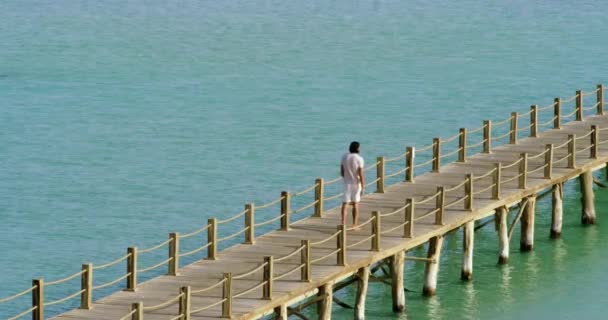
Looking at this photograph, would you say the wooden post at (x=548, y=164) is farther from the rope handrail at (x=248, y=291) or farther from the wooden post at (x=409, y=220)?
the rope handrail at (x=248, y=291)

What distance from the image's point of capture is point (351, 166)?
107 ft

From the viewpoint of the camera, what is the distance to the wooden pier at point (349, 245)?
92.8 feet

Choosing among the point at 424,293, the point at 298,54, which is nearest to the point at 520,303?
the point at 424,293

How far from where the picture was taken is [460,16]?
357ft

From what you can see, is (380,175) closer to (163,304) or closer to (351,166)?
(351,166)

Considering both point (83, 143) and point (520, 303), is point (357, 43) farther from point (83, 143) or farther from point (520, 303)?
Result: point (520, 303)

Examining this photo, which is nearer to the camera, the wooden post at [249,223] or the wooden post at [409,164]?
the wooden post at [249,223]

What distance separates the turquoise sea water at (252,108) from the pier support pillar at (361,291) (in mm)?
1623

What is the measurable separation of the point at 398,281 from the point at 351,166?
8.84 feet

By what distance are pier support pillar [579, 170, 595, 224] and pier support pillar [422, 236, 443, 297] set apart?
27.1ft

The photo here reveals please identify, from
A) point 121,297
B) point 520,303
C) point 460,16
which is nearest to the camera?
point 121,297

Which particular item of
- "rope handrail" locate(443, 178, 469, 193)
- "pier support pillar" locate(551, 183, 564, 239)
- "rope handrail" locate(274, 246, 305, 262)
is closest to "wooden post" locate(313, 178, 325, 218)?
"rope handrail" locate(443, 178, 469, 193)

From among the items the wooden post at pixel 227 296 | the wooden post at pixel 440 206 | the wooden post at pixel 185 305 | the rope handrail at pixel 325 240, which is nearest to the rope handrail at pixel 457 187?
the wooden post at pixel 440 206

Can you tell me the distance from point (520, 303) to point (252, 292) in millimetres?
8996
